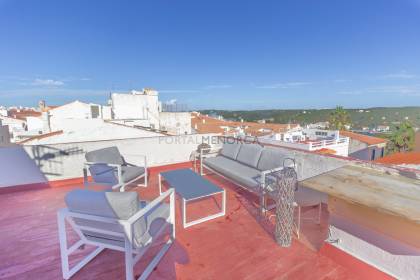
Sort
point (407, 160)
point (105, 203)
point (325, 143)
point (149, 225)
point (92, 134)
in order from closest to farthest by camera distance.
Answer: point (105, 203) → point (149, 225) → point (407, 160) → point (92, 134) → point (325, 143)

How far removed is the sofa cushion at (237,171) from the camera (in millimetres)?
2918

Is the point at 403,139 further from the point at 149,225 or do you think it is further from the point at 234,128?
the point at 149,225

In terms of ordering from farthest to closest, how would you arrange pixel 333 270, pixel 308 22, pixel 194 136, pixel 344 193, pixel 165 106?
pixel 165 106 < pixel 308 22 < pixel 194 136 < pixel 333 270 < pixel 344 193

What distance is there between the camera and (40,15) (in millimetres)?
7332

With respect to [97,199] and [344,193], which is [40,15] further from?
[344,193]

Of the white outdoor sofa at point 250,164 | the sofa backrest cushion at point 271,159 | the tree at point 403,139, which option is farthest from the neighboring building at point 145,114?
the tree at point 403,139

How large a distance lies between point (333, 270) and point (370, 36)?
42.9ft

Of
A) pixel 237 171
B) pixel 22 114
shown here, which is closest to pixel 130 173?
pixel 237 171

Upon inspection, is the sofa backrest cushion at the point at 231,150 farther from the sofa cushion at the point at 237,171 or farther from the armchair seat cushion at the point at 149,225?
the armchair seat cushion at the point at 149,225

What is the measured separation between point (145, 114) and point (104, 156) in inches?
441

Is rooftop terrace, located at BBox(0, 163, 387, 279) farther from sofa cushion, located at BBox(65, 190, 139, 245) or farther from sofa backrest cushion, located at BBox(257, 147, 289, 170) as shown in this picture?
sofa backrest cushion, located at BBox(257, 147, 289, 170)

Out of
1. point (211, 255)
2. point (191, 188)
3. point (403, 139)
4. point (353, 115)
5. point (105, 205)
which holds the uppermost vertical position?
point (353, 115)

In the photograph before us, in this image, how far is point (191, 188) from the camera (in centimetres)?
270

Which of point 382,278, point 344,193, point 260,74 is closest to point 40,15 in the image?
point 344,193
